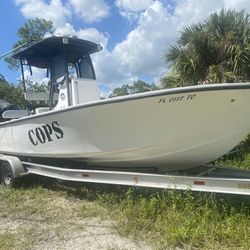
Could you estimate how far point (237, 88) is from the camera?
4887mm

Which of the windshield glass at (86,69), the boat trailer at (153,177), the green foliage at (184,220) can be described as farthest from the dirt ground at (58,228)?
the windshield glass at (86,69)

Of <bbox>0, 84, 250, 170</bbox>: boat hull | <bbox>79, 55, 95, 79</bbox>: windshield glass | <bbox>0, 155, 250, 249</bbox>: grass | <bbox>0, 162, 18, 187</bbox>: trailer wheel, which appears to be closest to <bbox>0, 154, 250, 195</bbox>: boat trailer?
<bbox>0, 162, 18, 187</bbox>: trailer wheel

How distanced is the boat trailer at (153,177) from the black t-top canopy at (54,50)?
2.06 metres

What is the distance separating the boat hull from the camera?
5.08 m

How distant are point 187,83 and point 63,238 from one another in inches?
244

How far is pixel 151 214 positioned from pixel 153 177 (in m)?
0.50

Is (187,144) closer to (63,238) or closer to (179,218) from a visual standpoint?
(179,218)

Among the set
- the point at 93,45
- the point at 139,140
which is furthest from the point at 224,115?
the point at 93,45

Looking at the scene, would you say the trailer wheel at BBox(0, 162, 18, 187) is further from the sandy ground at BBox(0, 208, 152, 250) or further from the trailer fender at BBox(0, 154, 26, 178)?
the sandy ground at BBox(0, 208, 152, 250)

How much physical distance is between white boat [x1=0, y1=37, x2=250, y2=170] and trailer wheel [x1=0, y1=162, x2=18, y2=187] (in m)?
0.37

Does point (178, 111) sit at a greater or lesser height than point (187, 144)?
greater

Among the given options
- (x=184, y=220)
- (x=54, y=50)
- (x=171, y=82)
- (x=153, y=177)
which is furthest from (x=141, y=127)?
→ (x=171, y=82)

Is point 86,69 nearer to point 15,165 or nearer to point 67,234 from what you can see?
point 15,165

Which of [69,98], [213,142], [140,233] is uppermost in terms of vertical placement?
[69,98]
